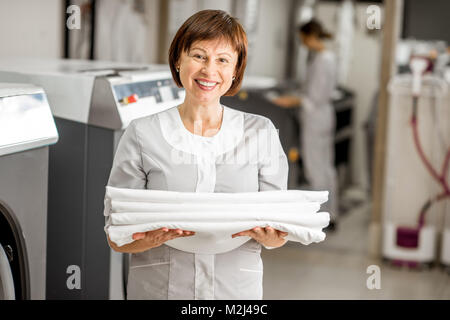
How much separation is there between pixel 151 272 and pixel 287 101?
3.35 metres

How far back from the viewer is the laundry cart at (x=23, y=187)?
2133mm

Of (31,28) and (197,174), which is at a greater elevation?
(31,28)

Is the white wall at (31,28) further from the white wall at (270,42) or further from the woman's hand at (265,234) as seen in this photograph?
the white wall at (270,42)

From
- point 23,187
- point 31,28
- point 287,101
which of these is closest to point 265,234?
point 23,187

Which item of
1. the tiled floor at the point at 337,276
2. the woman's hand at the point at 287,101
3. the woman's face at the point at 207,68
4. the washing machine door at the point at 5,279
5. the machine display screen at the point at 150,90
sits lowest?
the tiled floor at the point at 337,276

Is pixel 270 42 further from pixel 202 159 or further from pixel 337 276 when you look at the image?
pixel 202 159

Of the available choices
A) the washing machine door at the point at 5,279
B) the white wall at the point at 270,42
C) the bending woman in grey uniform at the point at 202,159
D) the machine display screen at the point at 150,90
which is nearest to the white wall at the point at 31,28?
the machine display screen at the point at 150,90

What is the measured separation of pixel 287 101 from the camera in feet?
16.4

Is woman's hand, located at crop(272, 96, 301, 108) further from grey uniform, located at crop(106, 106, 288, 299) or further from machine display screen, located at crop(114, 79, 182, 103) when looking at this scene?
grey uniform, located at crop(106, 106, 288, 299)

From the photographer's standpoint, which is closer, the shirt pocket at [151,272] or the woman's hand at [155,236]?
the woman's hand at [155,236]
